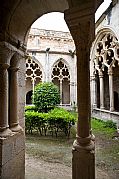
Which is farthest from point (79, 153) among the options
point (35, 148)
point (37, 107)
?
point (37, 107)

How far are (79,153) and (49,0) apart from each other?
6.26 ft

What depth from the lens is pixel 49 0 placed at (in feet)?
7.86

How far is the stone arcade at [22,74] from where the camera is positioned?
1.90 metres

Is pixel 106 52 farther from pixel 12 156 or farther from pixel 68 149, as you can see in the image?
pixel 12 156

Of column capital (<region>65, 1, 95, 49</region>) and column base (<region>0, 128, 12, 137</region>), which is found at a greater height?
column capital (<region>65, 1, 95, 49</region>)

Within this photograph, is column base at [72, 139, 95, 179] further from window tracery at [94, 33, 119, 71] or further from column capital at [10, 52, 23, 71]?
window tracery at [94, 33, 119, 71]

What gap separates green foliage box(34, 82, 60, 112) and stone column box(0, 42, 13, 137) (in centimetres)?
676

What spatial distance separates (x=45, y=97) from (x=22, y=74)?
6169 millimetres

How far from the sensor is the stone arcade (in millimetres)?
1901

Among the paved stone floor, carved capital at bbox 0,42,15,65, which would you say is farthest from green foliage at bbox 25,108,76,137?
carved capital at bbox 0,42,15,65

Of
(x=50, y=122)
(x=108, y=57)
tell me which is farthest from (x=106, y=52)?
(x=50, y=122)

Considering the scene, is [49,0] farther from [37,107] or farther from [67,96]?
[67,96]

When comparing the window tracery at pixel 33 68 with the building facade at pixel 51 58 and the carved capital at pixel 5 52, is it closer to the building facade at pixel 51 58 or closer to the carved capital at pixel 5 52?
the building facade at pixel 51 58

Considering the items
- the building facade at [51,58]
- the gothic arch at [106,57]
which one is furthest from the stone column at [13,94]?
the building facade at [51,58]
